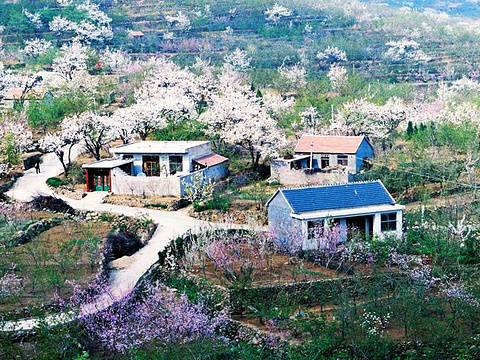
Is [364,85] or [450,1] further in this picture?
[450,1]

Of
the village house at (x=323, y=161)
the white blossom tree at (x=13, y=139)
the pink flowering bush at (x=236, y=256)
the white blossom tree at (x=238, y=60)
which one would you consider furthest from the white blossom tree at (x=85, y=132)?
the white blossom tree at (x=238, y=60)

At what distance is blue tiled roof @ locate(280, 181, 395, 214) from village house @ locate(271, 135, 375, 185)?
6.47m

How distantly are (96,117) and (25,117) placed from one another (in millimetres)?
6713

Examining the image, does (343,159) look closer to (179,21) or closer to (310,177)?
(310,177)

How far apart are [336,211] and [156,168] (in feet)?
36.0

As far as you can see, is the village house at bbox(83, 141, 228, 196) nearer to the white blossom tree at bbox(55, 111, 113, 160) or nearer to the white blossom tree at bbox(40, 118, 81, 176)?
the white blossom tree at bbox(55, 111, 113, 160)

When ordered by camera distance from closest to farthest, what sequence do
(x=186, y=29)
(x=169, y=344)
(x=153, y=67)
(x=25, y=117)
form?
(x=169, y=344), (x=25, y=117), (x=153, y=67), (x=186, y=29)

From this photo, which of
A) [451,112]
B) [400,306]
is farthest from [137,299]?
[451,112]

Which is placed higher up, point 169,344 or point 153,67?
point 153,67

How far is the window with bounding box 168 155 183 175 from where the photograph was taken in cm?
3388

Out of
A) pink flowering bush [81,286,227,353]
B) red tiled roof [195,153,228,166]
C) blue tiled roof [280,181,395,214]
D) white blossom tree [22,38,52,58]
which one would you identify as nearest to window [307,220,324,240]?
blue tiled roof [280,181,395,214]

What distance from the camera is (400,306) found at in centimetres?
1952

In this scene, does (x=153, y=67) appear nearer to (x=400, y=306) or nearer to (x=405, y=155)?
(x=405, y=155)

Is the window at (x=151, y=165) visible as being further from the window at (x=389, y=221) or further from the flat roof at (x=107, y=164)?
the window at (x=389, y=221)
